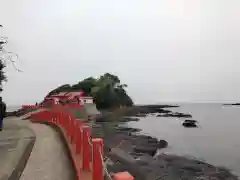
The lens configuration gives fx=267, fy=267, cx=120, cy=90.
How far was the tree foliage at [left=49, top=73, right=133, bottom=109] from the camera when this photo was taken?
6812cm

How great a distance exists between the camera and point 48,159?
29.1ft

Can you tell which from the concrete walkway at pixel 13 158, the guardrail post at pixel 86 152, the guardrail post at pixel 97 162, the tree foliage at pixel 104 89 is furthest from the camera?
the tree foliage at pixel 104 89

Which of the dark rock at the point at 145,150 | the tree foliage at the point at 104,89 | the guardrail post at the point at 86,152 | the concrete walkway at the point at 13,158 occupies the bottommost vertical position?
the dark rock at the point at 145,150

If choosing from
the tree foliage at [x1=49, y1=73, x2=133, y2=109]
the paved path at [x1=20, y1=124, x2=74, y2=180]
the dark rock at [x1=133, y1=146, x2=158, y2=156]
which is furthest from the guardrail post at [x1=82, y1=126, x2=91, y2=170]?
the tree foliage at [x1=49, y1=73, x2=133, y2=109]

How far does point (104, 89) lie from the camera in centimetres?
6788

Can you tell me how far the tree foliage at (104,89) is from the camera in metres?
68.1

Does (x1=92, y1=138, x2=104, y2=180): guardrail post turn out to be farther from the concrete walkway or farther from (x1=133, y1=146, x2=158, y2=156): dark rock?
(x1=133, y1=146, x2=158, y2=156): dark rock

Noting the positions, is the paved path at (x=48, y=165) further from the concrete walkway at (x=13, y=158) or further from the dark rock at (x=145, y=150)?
the dark rock at (x=145, y=150)

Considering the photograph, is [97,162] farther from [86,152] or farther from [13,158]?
[13,158]

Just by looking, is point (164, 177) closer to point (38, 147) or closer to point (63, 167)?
point (38, 147)

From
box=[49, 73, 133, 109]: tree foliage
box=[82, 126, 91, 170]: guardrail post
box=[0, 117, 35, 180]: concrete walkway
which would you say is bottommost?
box=[0, 117, 35, 180]: concrete walkway

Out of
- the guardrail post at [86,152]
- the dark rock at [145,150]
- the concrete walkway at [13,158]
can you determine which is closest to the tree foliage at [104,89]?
the dark rock at [145,150]

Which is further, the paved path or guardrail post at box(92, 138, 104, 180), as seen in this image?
the paved path

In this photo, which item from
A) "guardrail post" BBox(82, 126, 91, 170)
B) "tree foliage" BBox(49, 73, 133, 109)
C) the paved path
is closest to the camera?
"guardrail post" BBox(82, 126, 91, 170)
